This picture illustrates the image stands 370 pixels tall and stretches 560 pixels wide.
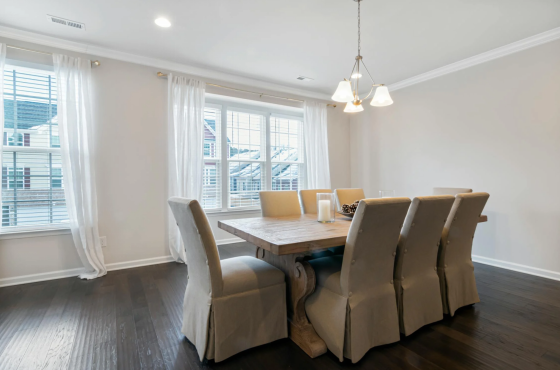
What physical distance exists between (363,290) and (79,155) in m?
3.16

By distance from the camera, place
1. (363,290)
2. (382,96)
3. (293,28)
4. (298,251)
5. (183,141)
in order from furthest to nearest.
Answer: (183,141), (293,28), (382,96), (363,290), (298,251)

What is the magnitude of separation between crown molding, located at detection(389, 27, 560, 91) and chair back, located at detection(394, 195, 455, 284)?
2578 mm

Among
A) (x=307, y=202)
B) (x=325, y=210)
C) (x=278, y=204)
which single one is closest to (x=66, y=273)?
(x=278, y=204)

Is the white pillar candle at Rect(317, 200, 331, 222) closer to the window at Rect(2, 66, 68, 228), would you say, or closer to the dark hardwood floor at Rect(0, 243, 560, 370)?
the dark hardwood floor at Rect(0, 243, 560, 370)

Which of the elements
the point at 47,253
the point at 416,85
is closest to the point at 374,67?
the point at 416,85

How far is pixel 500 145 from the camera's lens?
3477 mm

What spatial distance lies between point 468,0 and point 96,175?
410 centimetres

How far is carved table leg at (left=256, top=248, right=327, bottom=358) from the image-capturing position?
1778mm

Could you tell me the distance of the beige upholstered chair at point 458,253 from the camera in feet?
7.18

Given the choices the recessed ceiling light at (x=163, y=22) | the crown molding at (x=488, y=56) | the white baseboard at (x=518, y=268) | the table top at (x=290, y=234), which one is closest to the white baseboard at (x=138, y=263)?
the table top at (x=290, y=234)

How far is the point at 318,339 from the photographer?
1.81m

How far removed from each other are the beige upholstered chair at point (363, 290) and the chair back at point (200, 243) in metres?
0.68

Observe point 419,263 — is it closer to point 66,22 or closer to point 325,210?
point 325,210

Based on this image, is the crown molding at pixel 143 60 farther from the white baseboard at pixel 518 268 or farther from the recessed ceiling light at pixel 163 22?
the white baseboard at pixel 518 268
